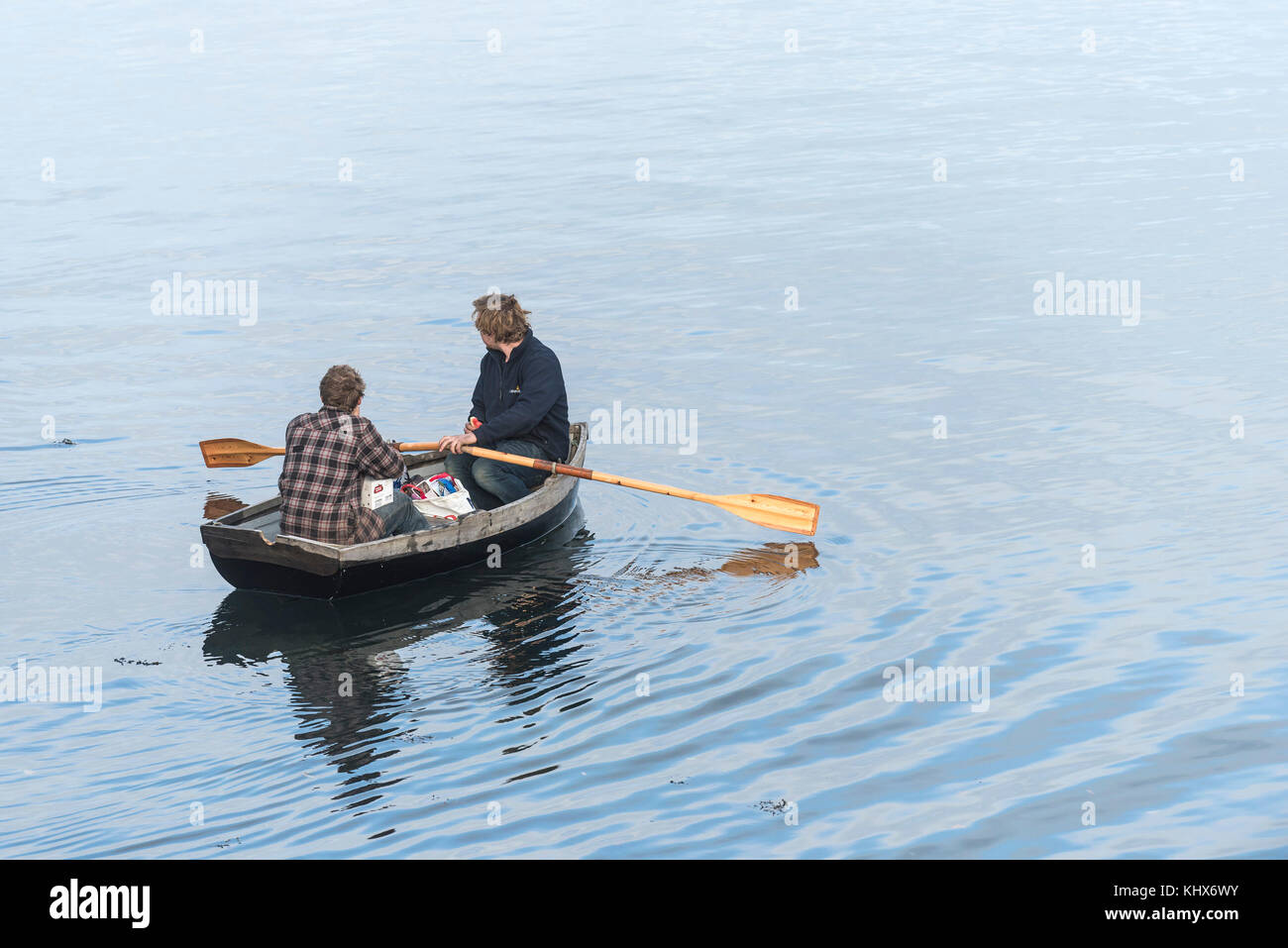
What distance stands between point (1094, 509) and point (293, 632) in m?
6.65

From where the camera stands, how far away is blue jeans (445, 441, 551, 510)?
12398 mm

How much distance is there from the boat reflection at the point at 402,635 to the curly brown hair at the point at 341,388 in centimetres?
153

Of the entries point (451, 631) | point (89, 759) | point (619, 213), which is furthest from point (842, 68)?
point (89, 759)

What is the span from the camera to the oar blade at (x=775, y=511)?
39.0ft

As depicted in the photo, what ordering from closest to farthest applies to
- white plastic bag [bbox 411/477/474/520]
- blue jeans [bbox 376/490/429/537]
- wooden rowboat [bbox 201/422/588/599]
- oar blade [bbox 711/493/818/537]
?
wooden rowboat [bbox 201/422/588/599], blue jeans [bbox 376/490/429/537], white plastic bag [bbox 411/477/474/520], oar blade [bbox 711/493/818/537]

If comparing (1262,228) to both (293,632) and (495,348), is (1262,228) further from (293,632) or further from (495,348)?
(293,632)

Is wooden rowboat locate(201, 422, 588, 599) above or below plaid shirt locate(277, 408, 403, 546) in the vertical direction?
below

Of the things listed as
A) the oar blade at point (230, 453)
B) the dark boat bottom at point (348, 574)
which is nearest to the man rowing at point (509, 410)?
the dark boat bottom at point (348, 574)

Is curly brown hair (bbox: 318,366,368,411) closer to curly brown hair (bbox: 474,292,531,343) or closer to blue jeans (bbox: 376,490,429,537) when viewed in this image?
blue jeans (bbox: 376,490,429,537)

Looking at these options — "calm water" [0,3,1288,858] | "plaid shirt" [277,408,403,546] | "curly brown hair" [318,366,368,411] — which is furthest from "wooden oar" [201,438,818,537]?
"curly brown hair" [318,366,368,411]

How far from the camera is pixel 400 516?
1137 cm

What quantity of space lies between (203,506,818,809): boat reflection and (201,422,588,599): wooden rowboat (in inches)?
5.7

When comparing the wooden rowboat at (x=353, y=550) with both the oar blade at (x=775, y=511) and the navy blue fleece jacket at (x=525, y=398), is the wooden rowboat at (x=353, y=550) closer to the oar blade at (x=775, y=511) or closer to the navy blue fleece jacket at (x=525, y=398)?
the navy blue fleece jacket at (x=525, y=398)

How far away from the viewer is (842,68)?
123ft
